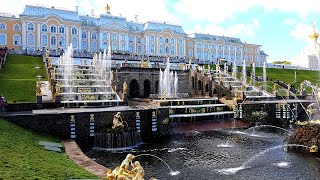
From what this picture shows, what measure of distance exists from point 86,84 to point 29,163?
21319 mm

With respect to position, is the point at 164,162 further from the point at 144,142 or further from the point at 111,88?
the point at 111,88

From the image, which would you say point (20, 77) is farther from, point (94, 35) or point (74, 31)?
point (94, 35)

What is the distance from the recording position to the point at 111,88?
30.5m

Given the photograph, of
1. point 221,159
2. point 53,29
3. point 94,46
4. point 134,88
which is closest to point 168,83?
point 134,88

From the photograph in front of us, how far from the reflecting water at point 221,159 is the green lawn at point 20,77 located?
476 inches

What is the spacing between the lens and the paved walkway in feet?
35.6

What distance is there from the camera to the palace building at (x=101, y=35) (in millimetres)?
61719

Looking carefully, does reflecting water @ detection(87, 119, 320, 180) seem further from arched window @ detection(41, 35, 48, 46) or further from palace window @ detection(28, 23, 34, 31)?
palace window @ detection(28, 23, 34, 31)

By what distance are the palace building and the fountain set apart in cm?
2968

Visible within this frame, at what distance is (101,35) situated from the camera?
6869 centimetres

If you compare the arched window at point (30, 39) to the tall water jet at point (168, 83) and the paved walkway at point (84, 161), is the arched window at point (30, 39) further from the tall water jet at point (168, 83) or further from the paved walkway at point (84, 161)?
the paved walkway at point (84, 161)

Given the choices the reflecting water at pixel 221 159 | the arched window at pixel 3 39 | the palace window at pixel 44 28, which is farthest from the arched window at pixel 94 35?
the reflecting water at pixel 221 159

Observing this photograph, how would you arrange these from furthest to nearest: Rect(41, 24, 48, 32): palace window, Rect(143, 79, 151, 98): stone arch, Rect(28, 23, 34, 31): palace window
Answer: Rect(41, 24, 48, 32): palace window → Rect(28, 23, 34, 31): palace window → Rect(143, 79, 151, 98): stone arch

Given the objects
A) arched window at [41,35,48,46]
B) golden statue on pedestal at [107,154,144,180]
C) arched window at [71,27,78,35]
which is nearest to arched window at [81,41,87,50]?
arched window at [71,27,78,35]
